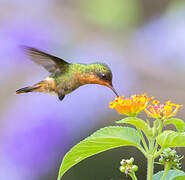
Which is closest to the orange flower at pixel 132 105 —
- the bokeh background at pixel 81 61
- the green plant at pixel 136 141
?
the green plant at pixel 136 141

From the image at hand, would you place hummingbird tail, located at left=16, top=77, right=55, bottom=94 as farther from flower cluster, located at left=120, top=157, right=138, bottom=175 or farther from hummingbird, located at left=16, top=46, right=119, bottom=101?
flower cluster, located at left=120, top=157, right=138, bottom=175

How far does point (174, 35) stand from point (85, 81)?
279 cm

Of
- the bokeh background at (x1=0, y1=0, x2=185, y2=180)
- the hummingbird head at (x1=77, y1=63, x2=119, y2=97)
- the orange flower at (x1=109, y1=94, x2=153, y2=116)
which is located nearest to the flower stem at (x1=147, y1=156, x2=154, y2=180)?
the orange flower at (x1=109, y1=94, x2=153, y2=116)

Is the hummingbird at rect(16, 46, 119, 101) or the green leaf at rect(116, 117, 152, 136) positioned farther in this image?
the hummingbird at rect(16, 46, 119, 101)

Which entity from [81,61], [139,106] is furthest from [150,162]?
[81,61]

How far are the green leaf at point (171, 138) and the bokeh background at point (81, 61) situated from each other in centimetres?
179

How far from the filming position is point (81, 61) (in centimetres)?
319

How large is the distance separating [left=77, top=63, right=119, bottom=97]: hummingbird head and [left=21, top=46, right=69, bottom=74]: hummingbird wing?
10 cm

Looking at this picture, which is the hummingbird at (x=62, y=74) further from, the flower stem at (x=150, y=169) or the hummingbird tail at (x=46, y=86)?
the flower stem at (x=150, y=169)

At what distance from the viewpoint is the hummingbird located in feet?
4.26

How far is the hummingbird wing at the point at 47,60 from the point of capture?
51.2 inches

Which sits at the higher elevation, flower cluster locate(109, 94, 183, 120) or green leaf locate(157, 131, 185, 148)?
flower cluster locate(109, 94, 183, 120)

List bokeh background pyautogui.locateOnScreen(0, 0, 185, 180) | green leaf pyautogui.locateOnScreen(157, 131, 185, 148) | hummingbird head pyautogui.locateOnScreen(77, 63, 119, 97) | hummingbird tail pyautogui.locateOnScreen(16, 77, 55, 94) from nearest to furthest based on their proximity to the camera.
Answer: green leaf pyautogui.locateOnScreen(157, 131, 185, 148)
hummingbird head pyautogui.locateOnScreen(77, 63, 119, 97)
hummingbird tail pyautogui.locateOnScreen(16, 77, 55, 94)
bokeh background pyautogui.locateOnScreen(0, 0, 185, 180)

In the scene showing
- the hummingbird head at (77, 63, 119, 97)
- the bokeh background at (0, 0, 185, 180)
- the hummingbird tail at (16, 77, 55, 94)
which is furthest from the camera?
the bokeh background at (0, 0, 185, 180)
